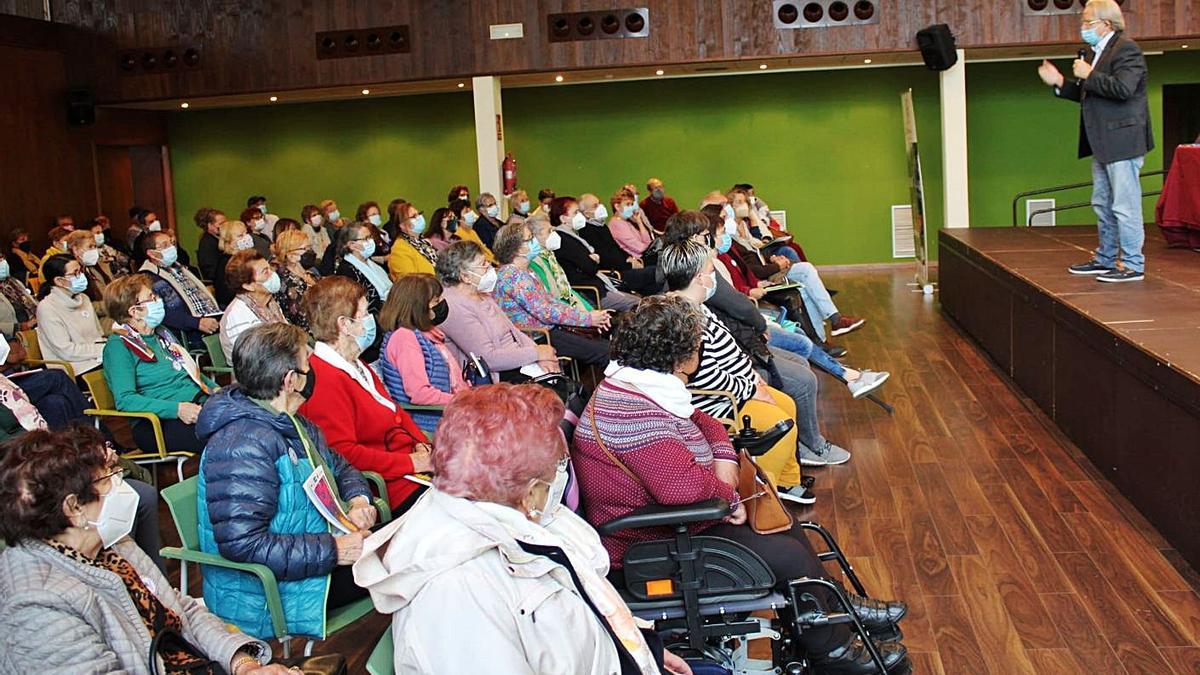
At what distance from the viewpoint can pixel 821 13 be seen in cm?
1207

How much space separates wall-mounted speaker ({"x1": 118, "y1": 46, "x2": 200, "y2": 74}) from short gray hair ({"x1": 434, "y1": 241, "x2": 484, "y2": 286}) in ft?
26.7

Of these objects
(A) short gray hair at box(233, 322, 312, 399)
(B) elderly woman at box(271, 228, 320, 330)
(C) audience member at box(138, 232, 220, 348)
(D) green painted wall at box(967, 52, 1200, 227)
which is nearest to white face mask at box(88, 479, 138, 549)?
(A) short gray hair at box(233, 322, 312, 399)

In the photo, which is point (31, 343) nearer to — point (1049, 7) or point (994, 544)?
point (994, 544)

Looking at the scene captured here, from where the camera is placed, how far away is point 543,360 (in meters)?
5.87

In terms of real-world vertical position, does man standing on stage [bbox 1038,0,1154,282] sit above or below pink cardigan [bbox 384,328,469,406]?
above

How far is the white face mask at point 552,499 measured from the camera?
2705 millimetres

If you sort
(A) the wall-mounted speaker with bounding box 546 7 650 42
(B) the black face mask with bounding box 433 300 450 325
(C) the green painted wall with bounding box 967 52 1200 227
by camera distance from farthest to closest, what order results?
(C) the green painted wall with bounding box 967 52 1200 227
(A) the wall-mounted speaker with bounding box 546 7 650 42
(B) the black face mask with bounding box 433 300 450 325

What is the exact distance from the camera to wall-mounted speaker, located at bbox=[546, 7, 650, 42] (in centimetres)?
1216

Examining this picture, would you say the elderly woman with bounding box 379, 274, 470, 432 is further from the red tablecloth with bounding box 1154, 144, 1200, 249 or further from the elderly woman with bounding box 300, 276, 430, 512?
the red tablecloth with bounding box 1154, 144, 1200, 249

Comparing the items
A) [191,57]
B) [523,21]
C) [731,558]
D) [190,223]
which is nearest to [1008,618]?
[731,558]

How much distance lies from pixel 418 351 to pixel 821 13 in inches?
329

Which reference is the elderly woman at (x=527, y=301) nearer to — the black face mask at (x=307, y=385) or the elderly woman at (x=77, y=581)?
the black face mask at (x=307, y=385)

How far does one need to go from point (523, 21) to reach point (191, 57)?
3.43m

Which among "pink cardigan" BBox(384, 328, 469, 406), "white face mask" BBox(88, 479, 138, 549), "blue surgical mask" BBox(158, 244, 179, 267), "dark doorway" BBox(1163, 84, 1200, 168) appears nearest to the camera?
"white face mask" BBox(88, 479, 138, 549)
